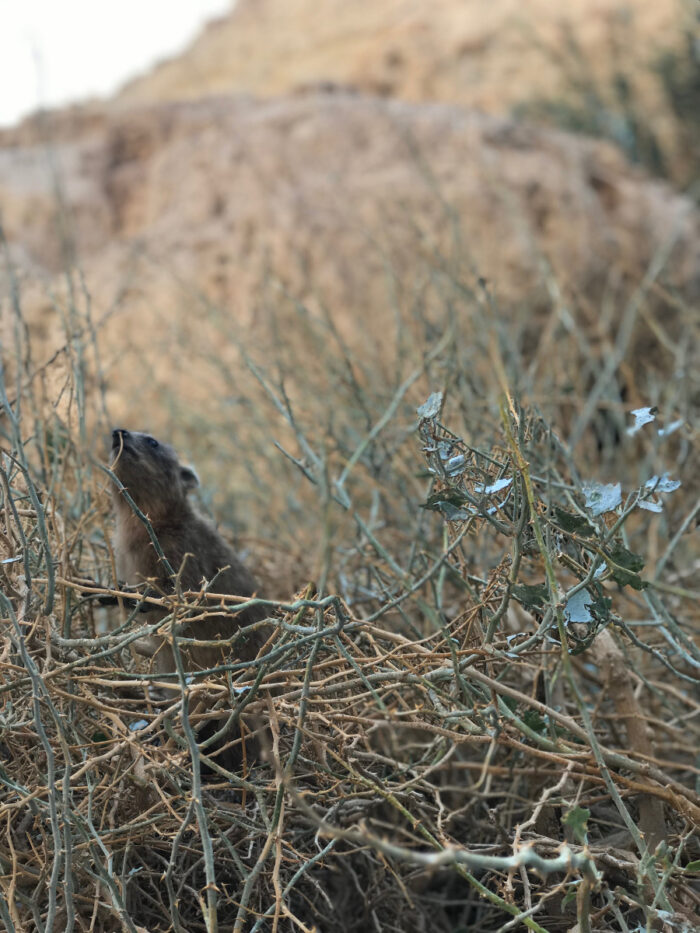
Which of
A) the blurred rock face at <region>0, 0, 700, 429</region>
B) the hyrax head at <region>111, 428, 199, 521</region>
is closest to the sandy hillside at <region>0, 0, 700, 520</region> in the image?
the blurred rock face at <region>0, 0, 700, 429</region>

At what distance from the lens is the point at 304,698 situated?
182 centimetres

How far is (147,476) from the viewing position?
300cm

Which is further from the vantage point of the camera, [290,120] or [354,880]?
[290,120]

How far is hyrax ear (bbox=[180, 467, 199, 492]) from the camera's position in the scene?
10.4 ft

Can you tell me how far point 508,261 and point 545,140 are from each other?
5.42 ft

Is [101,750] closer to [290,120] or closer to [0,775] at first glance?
[0,775]

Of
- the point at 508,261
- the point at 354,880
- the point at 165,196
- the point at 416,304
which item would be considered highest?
the point at 165,196

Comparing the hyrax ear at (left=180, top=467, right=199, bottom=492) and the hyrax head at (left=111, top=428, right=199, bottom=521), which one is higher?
the hyrax head at (left=111, top=428, right=199, bottom=521)

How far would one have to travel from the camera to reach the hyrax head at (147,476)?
298 cm

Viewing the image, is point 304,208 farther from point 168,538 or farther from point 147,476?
point 168,538

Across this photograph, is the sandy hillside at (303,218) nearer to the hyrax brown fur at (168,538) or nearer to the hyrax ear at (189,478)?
the hyrax ear at (189,478)

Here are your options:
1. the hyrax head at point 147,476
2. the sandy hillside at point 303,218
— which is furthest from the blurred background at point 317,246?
the hyrax head at point 147,476

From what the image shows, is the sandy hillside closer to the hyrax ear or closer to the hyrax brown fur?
the hyrax ear

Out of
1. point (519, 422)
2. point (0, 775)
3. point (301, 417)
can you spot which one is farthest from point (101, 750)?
point (301, 417)
